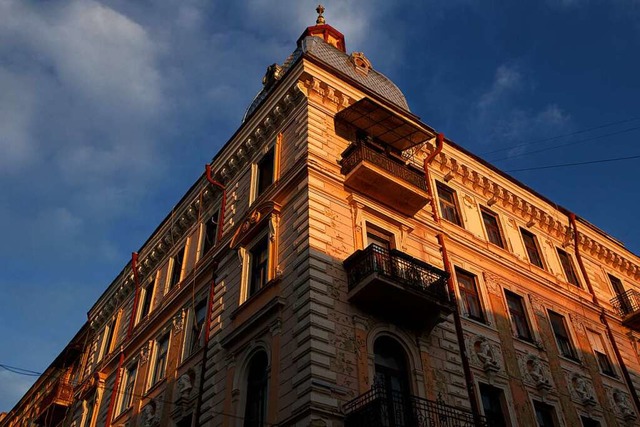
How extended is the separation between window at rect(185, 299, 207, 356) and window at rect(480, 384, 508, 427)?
9225 millimetres

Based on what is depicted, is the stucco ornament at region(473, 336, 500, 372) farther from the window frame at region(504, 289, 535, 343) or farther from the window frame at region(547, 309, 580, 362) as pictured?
the window frame at region(547, 309, 580, 362)

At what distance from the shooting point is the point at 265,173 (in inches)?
873

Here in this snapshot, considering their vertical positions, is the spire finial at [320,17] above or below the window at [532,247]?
above

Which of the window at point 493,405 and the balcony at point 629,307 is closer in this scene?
the window at point 493,405

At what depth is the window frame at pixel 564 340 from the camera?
21.7m

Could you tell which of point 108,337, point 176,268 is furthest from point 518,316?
point 108,337

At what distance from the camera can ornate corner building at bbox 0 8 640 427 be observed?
15.9 metres

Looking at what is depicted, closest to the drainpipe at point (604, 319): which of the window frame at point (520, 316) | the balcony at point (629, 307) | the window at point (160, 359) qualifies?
the balcony at point (629, 307)

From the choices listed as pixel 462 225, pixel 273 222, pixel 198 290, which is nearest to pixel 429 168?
pixel 462 225

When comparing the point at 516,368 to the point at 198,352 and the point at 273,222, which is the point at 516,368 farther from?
the point at 198,352

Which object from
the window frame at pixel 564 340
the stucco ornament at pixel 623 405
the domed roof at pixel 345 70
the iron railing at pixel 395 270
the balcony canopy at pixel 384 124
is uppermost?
the domed roof at pixel 345 70

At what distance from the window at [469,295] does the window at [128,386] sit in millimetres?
13184

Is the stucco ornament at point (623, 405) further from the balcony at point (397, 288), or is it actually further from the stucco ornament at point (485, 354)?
the balcony at point (397, 288)

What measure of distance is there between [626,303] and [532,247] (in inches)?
202
